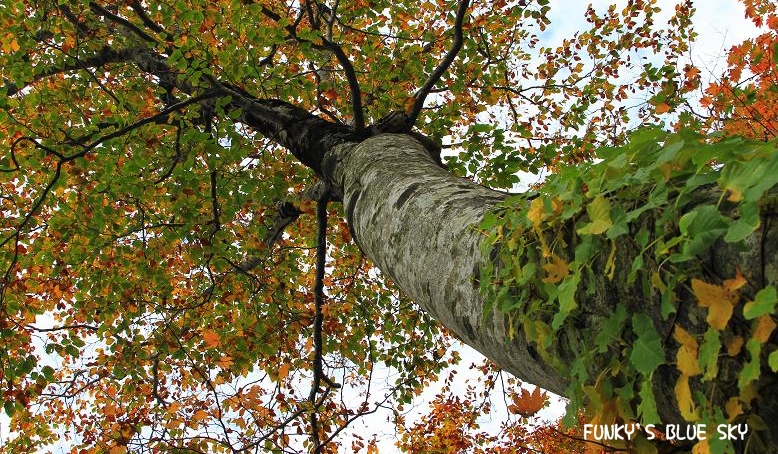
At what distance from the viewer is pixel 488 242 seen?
4.69 feet

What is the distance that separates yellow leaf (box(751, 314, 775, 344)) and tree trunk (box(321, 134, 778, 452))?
0.13 ft

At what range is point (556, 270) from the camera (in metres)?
1.15

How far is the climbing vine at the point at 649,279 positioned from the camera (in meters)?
0.85

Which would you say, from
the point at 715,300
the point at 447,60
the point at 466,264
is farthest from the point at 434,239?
the point at 447,60

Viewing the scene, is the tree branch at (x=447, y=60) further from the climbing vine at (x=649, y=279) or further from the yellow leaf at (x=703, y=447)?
the yellow leaf at (x=703, y=447)

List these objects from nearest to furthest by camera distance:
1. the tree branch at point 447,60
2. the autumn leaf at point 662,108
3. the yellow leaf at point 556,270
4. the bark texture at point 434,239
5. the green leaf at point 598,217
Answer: the green leaf at point 598,217, the yellow leaf at point 556,270, the bark texture at point 434,239, the tree branch at point 447,60, the autumn leaf at point 662,108

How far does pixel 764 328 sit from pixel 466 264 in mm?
853

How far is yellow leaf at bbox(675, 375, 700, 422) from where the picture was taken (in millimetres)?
904

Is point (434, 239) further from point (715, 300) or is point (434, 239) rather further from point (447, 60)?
point (447, 60)

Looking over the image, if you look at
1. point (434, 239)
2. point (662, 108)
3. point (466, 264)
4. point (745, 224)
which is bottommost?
point (745, 224)

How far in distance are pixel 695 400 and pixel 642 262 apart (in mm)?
260

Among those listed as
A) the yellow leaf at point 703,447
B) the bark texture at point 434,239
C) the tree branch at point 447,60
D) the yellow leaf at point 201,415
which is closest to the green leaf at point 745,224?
the yellow leaf at point 703,447

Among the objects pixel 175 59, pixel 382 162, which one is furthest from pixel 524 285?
pixel 175 59

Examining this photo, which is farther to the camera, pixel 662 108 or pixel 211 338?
pixel 662 108
